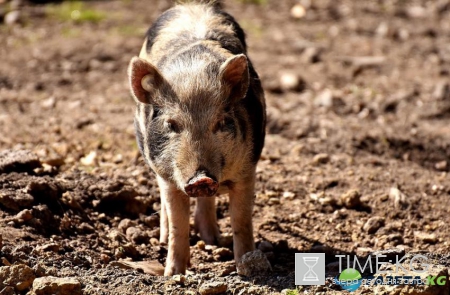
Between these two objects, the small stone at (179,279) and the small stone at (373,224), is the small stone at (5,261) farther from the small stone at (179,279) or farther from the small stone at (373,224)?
the small stone at (373,224)

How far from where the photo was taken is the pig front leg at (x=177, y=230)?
6059mm

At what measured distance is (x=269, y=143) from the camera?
8.69 m

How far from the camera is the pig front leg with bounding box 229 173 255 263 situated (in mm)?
6168

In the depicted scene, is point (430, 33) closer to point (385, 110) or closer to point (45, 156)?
point (385, 110)

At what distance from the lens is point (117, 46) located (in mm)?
11836

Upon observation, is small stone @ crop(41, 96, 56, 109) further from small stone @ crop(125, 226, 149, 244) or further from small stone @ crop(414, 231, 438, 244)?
small stone @ crop(414, 231, 438, 244)

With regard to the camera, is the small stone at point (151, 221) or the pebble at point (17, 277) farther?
the small stone at point (151, 221)

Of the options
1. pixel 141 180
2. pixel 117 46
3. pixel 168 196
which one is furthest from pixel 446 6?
pixel 168 196

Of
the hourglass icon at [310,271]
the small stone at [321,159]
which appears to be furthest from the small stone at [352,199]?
the hourglass icon at [310,271]

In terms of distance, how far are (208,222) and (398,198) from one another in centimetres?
172

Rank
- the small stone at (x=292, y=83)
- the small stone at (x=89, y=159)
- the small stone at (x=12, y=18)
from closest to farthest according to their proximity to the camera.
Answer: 1. the small stone at (x=89, y=159)
2. the small stone at (x=292, y=83)
3. the small stone at (x=12, y=18)

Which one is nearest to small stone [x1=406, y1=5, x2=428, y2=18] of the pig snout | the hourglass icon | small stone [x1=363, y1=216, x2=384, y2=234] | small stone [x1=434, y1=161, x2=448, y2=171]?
small stone [x1=434, y1=161, x2=448, y2=171]

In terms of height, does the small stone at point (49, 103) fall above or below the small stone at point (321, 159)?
above

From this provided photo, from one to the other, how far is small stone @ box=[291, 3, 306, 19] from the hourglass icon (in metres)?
8.40
